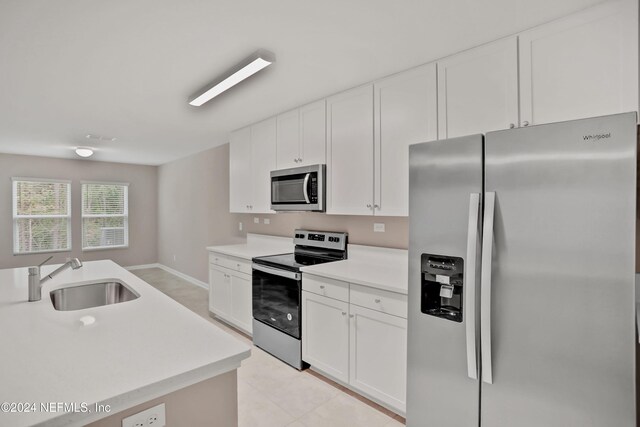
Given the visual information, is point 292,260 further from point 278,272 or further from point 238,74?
point 238,74

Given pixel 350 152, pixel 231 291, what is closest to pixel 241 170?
pixel 231 291

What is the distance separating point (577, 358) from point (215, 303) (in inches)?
144

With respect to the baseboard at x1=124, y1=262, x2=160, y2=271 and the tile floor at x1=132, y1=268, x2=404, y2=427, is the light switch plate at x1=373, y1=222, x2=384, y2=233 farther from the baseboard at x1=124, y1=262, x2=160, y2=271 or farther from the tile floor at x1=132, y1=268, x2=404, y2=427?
the baseboard at x1=124, y1=262, x2=160, y2=271

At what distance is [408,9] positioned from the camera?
1639 mm

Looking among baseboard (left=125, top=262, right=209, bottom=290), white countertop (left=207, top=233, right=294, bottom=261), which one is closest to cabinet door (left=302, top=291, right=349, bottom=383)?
white countertop (left=207, top=233, right=294, bottom=261)

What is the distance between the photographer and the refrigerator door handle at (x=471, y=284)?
1466 mm

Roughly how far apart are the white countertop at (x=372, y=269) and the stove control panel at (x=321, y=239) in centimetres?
A: 12

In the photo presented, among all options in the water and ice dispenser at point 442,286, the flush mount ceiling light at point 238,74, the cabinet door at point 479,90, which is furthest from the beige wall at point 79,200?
the water and ice dispenser at point 442,286

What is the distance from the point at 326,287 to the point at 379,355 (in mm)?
613

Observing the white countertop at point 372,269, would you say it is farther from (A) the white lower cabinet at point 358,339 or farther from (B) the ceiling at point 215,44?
(B) the ceiling at point 215,44

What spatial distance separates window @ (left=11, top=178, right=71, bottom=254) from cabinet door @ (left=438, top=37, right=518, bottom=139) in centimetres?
716

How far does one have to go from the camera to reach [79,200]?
6.44m

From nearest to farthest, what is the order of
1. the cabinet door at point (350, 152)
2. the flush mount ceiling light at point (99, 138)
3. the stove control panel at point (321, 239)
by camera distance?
the cabinet door at point (350, 152) → the stove control panel at point (321, 239) → the flush mount ceiling light at point (99, 138)

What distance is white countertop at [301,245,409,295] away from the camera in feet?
6.97
